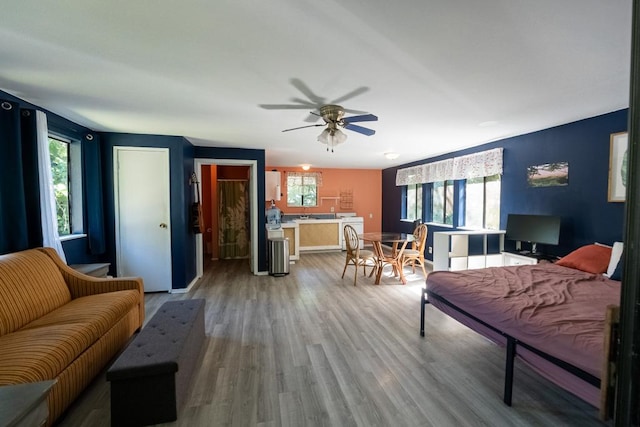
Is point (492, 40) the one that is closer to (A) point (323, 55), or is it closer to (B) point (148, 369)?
(A) point (323, 55)

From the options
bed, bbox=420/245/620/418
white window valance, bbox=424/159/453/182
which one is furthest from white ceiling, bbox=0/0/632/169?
white window valance, bbox=424/159/453/182

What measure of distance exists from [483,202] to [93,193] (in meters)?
5.90

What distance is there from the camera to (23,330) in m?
1.92

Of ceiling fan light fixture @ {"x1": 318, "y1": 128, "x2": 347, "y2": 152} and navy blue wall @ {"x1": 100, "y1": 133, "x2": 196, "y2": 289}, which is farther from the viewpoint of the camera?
navy blue wall @ {"x1": 100, "y1": 133, "x2": 196, "y2": 289}

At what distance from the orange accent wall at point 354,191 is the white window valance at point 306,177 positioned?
0.33 feet

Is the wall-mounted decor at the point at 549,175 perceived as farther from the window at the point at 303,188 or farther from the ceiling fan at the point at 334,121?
the window at the point at 303,188

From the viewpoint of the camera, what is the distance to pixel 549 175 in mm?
3559

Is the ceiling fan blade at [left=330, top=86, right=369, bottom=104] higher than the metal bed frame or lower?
higher

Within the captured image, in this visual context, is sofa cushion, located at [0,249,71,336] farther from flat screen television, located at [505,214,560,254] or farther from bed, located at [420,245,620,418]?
flat screen television, located at [505,214,560,254]

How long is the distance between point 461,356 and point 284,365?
1.54 m

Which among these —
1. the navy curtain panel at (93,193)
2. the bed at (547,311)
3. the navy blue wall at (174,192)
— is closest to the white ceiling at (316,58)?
the navy curtain panel at (93,193)

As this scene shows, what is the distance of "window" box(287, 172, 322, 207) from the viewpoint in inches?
305

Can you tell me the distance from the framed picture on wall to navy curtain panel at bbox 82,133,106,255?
19.8 feet

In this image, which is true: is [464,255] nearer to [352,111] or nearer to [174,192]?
[352,111]
